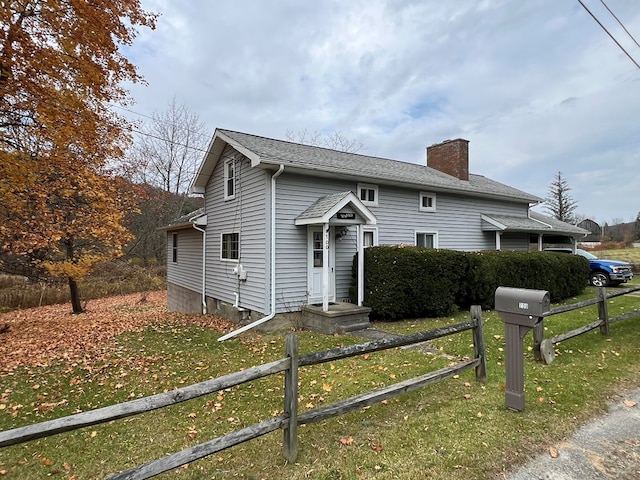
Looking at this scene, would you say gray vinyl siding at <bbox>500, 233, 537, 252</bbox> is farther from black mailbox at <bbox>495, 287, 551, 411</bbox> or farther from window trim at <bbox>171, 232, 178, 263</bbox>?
window trim at <bbox>171, 232, 178, 263</bbox>

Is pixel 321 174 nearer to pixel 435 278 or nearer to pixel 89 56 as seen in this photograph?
pixel 435 278

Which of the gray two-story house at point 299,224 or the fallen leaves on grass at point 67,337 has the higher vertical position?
the gray two-story house at point 299,224

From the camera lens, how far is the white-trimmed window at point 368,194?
11609 millimetres

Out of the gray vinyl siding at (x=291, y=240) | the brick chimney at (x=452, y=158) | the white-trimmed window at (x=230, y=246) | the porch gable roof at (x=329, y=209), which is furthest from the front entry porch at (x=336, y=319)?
the brick chimney at (x=452, y=158)

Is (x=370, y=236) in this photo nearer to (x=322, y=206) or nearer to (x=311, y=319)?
(x=322, y=206)

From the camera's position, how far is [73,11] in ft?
26.1

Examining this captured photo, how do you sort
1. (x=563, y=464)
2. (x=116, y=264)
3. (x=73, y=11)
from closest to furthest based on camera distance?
(x=563, y=464) < (x=73, y=11) < (x=116, y=264)

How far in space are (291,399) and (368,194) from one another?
30.6ft

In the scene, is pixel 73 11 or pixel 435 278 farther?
pixel 435 278

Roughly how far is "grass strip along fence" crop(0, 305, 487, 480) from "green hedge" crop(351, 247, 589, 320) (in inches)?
204

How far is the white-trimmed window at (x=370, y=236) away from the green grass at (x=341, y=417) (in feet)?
15.4

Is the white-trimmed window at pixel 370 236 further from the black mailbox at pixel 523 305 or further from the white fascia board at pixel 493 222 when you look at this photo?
the black mailbox at pixel 523 305

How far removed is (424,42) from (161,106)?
21967 mm

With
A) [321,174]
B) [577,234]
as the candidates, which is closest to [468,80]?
[321,174]
